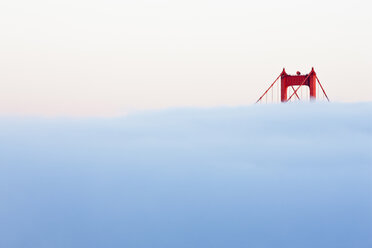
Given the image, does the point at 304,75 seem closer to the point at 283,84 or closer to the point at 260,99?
the point at 283,84

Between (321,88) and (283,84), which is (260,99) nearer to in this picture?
(283,84)

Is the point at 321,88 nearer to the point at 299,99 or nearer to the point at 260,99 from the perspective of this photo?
the point at 299,99

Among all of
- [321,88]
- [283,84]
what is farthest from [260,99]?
[321,88]

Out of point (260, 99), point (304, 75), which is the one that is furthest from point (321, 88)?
point (260, 99)

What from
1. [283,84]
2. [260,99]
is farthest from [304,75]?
[260,99]
